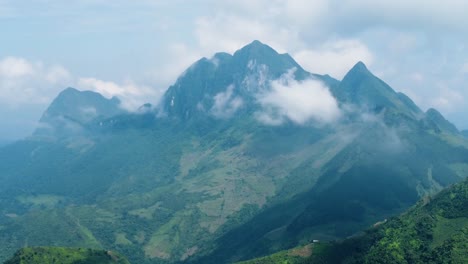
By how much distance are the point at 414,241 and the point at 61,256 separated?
80.9 meters

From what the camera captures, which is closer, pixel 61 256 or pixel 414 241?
pixel 414 241

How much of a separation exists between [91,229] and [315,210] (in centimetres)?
→ 8349

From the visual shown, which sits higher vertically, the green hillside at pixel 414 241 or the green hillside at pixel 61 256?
the green hillside at pixel 414 241

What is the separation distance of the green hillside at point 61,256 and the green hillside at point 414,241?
3732 cm

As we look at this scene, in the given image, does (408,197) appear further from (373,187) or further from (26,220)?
(26,220)

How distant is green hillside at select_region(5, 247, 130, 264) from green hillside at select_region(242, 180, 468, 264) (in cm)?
3732

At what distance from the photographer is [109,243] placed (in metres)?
192

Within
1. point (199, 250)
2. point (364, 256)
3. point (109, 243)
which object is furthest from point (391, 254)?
point (109, 243)

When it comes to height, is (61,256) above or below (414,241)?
below

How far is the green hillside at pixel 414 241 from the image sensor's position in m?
107

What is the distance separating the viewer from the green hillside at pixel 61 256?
121688mm

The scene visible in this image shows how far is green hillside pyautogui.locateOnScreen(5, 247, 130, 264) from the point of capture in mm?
121688

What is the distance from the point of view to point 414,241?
373 feet

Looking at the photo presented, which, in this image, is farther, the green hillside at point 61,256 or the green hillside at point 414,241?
the green hillside at point 61,256
